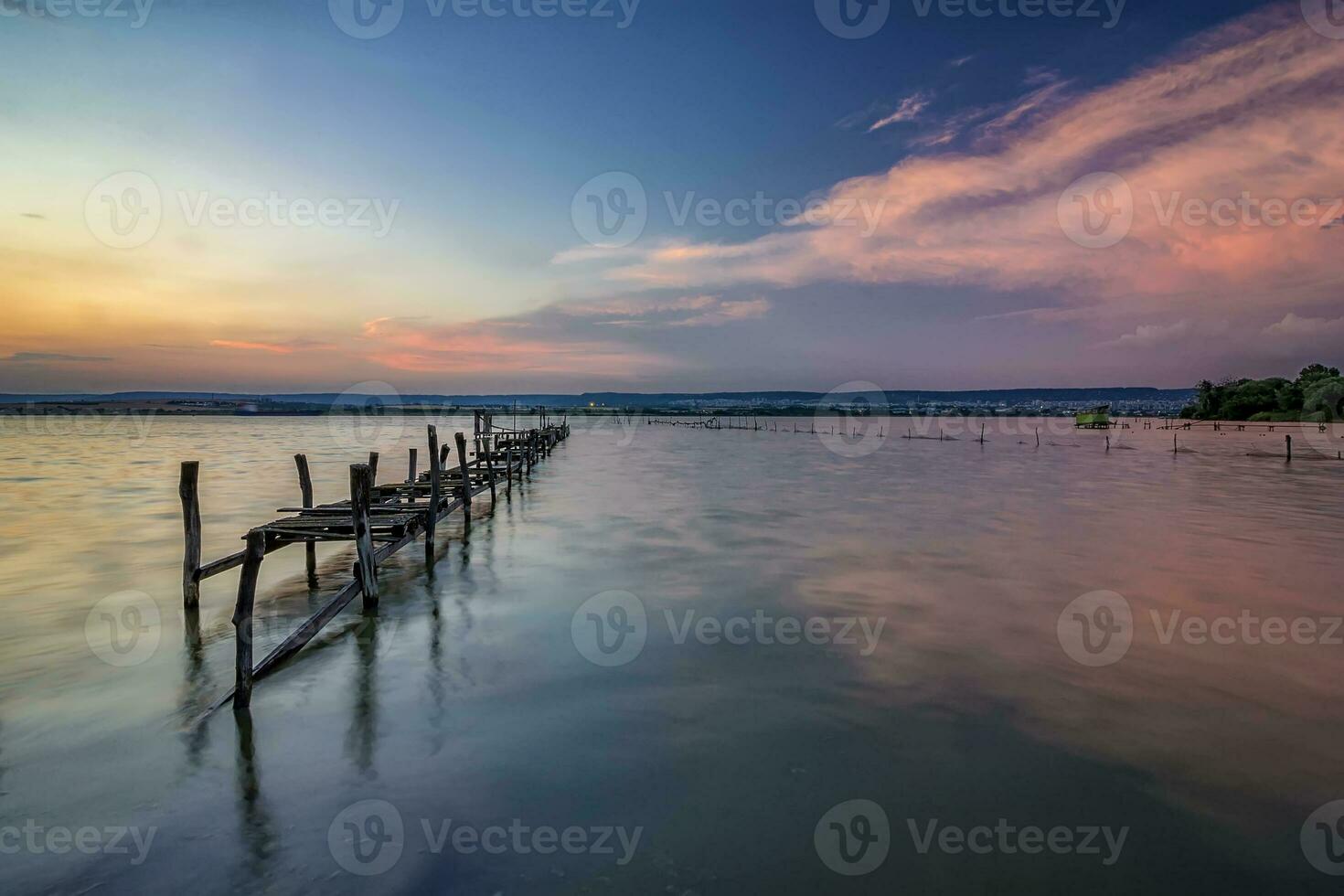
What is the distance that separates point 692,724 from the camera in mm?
7059

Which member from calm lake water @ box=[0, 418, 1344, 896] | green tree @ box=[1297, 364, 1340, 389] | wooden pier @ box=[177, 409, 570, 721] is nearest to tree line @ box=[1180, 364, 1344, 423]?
green tree @ box=[1297, 364, 1340, 389]

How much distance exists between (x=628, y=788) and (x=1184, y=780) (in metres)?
4.85

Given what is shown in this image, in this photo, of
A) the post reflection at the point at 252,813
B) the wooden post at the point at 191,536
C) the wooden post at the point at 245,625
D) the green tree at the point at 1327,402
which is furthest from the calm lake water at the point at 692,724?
the green tree at the point at 1327,402

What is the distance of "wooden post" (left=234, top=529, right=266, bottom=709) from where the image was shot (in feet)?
23.8

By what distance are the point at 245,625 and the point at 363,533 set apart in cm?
311

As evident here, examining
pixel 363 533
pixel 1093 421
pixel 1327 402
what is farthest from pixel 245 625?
pixel 1327 402

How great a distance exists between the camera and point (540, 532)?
1897 centimetres

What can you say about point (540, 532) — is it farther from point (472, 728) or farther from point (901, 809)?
point (901, 809)

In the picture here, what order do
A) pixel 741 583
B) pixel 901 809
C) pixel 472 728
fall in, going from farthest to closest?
pixel 741 583
pixel 472 728
pixel 901 809

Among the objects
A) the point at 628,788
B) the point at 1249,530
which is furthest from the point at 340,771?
the point at 1249,530

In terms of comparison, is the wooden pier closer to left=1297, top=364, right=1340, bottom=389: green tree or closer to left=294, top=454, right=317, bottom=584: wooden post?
left=294, top=454, right=317, bottom=584: wooden post

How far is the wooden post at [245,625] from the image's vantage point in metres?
7.26

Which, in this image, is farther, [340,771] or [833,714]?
[833,714]

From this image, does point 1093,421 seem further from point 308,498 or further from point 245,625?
point 245,625
